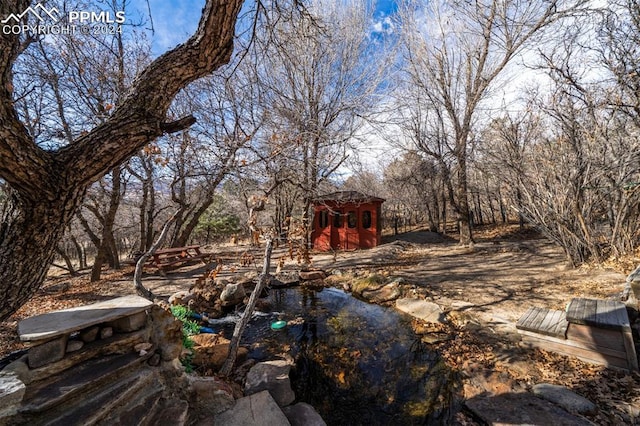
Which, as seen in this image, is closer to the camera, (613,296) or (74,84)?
(613,296)

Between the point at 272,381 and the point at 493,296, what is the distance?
174 inches

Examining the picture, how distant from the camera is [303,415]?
2.59m

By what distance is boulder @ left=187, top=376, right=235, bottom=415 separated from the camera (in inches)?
86.7

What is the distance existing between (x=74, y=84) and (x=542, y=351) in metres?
11.1

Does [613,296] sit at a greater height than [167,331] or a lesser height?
lesser

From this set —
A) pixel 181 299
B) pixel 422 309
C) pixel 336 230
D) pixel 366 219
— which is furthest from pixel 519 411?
pixel 336 230

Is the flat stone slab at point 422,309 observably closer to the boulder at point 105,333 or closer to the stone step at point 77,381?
the stone step at point 77,381

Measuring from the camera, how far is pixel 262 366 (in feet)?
10.8

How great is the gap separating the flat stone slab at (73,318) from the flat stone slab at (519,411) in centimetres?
323

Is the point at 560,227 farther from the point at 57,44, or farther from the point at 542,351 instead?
the point at 57,44

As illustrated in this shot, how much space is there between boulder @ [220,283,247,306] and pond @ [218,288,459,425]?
867 mm

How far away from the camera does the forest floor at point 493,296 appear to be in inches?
107

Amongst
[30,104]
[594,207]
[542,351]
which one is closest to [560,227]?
[594,207]

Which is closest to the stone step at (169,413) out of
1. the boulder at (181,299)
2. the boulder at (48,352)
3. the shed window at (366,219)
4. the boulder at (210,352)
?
the boulder at (48,352)
